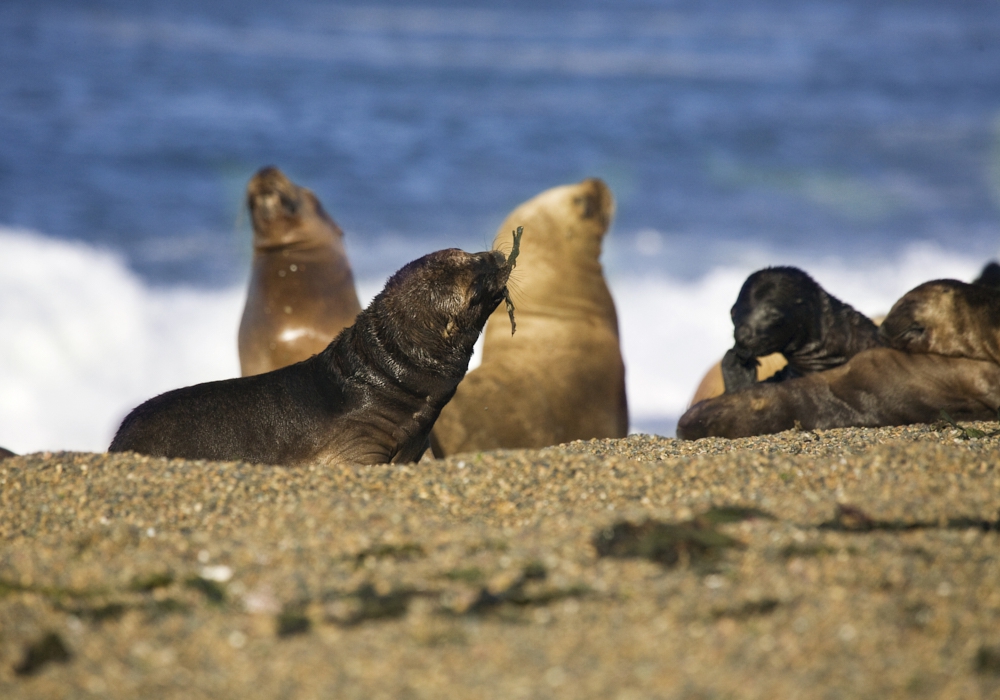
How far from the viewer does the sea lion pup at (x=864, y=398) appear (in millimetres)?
5848

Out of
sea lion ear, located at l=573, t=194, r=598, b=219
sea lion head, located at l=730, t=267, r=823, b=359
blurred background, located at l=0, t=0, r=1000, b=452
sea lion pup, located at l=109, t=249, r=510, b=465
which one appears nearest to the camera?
sea lion pup, located at l=109, t=249, r=510, b=465

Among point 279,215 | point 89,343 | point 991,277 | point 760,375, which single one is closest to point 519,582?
point 760,375

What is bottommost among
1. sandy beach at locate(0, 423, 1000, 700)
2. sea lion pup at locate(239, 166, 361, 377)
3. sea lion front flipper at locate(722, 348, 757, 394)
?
sandy beach at locate(0, 423, 1000, 700)

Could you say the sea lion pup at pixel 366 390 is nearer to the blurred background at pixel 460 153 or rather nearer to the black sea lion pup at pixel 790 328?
the black sea lion pup at pixel 790 328

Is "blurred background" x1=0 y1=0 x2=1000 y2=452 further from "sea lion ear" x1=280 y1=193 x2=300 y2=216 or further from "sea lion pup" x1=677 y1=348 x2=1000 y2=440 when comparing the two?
"sea lion pup" x1=677 y1=348 x2=1000 y2=440

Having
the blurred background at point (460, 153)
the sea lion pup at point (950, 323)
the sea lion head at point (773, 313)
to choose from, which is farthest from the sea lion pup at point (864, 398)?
the blurred background at point (460, 153)

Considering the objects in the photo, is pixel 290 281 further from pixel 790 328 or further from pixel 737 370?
pixel 790 328

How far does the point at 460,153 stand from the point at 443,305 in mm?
17658

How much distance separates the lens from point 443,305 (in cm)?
541

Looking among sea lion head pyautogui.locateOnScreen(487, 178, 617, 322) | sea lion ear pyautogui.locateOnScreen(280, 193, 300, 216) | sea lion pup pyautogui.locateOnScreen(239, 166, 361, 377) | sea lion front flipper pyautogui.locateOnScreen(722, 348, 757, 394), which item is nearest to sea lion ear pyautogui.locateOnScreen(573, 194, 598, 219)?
sea lion head pyautogui.locateOnScreen(487, 178, 617, 322)

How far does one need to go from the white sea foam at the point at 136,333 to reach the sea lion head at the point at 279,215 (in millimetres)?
4161

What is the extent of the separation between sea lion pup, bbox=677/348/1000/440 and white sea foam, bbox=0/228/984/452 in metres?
5.49

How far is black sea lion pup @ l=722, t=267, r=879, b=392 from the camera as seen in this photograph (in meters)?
6.46

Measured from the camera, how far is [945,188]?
21859mm
